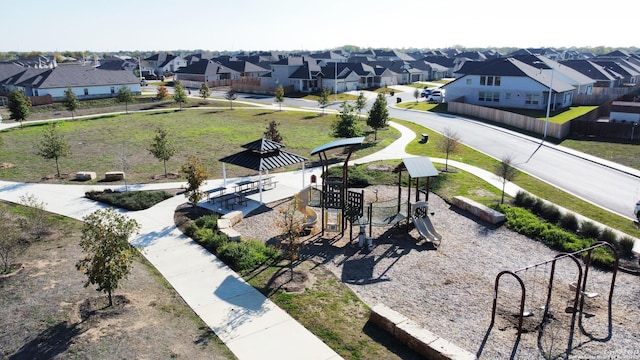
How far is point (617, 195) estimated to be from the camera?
85.5 feet

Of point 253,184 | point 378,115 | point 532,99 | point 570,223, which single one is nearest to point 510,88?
point 532,99

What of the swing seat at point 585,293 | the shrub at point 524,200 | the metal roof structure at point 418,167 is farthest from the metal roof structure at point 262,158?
the swing seat at point 585,293

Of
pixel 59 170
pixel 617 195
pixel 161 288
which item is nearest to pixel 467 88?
pixel 617 195

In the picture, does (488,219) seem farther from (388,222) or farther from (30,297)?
(30,297)

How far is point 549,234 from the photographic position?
19562 millimetres

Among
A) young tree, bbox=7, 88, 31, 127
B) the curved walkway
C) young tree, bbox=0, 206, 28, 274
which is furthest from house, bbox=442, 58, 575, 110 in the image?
young tree, bbox=0, 206, 28, 274

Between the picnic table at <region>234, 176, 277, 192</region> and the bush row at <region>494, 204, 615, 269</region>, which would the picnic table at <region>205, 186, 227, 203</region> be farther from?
the bush row at <region>494, 204, 615, 269</region>

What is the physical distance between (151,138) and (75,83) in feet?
109

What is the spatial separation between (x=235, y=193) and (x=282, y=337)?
1359 cm

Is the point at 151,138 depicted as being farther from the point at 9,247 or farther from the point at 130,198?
the point at 9,247

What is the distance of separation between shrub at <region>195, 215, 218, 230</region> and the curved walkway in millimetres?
961

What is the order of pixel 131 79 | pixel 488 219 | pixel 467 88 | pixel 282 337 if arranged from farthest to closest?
pixel 131 79 → pixel 467 88 → pixel 488 219 → pixel 282 337

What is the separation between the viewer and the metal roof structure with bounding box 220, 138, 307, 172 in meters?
23.9

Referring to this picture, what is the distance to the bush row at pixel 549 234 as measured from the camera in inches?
689
